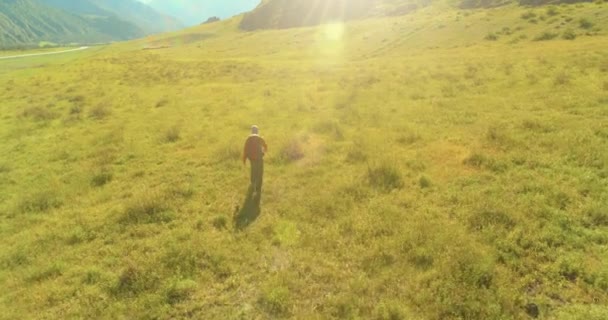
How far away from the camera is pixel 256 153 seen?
14.9m

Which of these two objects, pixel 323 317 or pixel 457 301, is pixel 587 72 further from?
pixel 323 317

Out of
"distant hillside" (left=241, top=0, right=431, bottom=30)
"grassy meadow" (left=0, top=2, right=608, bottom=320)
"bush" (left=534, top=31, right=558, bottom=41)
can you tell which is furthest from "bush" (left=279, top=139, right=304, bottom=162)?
"distant hillside" (left=241, top=0, right=431, bottom=30)

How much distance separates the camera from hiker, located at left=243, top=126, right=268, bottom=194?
586 inches

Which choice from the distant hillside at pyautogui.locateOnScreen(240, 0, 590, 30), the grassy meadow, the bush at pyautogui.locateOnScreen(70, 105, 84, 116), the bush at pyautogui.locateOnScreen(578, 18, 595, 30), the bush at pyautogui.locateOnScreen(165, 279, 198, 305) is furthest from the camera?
the distant hillside at pyautogui.locateOnScreen(240, 0, 590, 30)

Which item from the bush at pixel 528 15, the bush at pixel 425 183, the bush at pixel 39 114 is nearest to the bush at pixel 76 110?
the bush at pixel 39 114

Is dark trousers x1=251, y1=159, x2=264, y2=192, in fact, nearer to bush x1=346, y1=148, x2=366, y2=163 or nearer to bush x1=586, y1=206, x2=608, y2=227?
bush x1=346, y1=148, x2=366, y2=163

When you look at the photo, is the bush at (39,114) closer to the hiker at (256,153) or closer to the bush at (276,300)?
the hiker at (256,153)

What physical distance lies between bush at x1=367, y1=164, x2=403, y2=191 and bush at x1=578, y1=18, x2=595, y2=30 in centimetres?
4457

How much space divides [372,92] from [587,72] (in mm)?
14539

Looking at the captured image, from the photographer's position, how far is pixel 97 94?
134ft

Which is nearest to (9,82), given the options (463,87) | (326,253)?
(463,87)

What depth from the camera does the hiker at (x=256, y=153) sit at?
14.9 metres

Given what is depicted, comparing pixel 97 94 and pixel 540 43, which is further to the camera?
pixel 540 43

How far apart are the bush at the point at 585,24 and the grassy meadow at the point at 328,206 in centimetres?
1867
